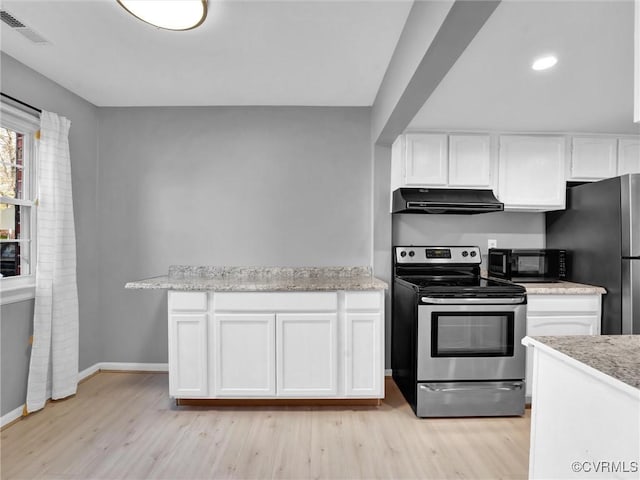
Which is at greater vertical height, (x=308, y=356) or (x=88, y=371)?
(x=308, y=356)

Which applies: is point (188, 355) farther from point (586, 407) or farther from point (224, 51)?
point (586, 407)

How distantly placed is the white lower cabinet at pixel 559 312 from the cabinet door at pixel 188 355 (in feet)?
8.00

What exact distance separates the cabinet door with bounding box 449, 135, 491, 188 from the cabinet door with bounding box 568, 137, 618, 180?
76 centimetres

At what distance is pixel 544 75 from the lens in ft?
7.16

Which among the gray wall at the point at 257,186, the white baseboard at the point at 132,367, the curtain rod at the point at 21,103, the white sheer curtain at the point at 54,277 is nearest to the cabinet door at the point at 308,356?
the gray wall at the point at 257,186

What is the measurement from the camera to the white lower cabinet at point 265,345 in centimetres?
252

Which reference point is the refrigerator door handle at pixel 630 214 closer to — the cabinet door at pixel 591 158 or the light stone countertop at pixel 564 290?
the light stone countertop at pixel 564 290

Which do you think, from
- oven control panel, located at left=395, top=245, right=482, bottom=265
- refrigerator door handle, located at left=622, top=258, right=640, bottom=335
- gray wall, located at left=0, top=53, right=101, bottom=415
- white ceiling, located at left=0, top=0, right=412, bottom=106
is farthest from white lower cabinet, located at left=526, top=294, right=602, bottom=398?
gray wall, located at left=0, top=53, right=101, bottom=415

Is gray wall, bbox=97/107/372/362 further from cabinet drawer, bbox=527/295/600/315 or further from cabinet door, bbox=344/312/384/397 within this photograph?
cabinet drawer, bbox=527/295/600/315

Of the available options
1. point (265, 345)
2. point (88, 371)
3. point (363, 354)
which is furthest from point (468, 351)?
point (88, 371)

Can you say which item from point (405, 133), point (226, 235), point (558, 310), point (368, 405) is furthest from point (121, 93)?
point (558, 310)

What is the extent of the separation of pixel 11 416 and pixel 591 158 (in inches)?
192

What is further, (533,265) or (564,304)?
(533,265)

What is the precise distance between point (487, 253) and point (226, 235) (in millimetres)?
2434
